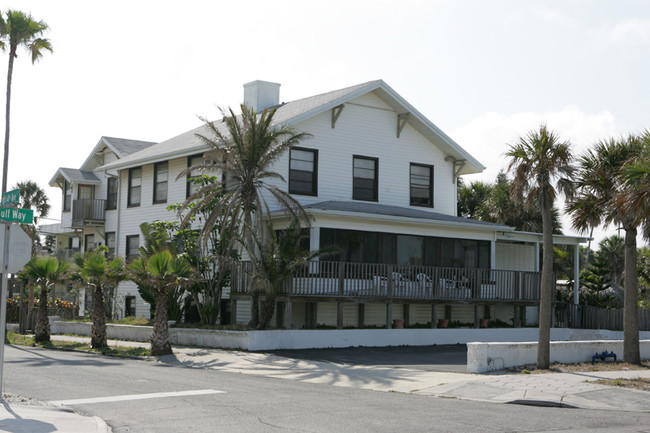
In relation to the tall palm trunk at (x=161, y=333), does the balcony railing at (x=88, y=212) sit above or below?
above

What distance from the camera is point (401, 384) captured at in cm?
1579

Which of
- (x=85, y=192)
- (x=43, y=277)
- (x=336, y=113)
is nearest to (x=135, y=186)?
(x=85, y=192)

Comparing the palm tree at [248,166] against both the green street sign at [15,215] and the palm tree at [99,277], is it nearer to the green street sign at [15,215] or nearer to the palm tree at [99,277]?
the palm tree at [99,277]

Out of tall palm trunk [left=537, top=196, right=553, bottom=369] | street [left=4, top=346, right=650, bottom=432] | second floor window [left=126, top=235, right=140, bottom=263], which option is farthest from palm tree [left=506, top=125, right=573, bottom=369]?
second floor window [left=126, top=235, right=140, bottom=263]

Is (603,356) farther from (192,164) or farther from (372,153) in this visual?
(192,164)

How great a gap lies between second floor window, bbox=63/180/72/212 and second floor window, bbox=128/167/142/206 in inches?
266

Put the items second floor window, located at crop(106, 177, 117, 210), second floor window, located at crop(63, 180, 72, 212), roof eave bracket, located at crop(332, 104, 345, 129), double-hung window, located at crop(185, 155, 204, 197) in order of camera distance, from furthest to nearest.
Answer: second floor window, located at crop(63, 180, 72, 212) → second floor window, located at crop(106, 177, 117, 210) → double-hung window, located at crop(185, 155, 204, 197) → roof eave bracket, located at crop(332, 104, 345, 129)

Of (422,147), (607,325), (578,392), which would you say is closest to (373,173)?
(422,147)

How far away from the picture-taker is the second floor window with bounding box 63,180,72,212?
1555 inches

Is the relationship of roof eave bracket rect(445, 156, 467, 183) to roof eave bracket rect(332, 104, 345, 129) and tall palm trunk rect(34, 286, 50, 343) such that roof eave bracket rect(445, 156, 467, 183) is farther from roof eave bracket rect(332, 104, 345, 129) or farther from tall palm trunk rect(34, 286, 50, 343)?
tall palm trunk rect(34, 286, 50, 343)

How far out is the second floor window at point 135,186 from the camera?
33.8 metres

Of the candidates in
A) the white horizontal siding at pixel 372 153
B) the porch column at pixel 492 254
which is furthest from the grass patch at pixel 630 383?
the white horizontal siding at pixel 372 153

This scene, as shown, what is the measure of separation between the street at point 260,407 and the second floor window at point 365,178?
49.0ft

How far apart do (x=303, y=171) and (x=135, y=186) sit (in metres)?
9.15
